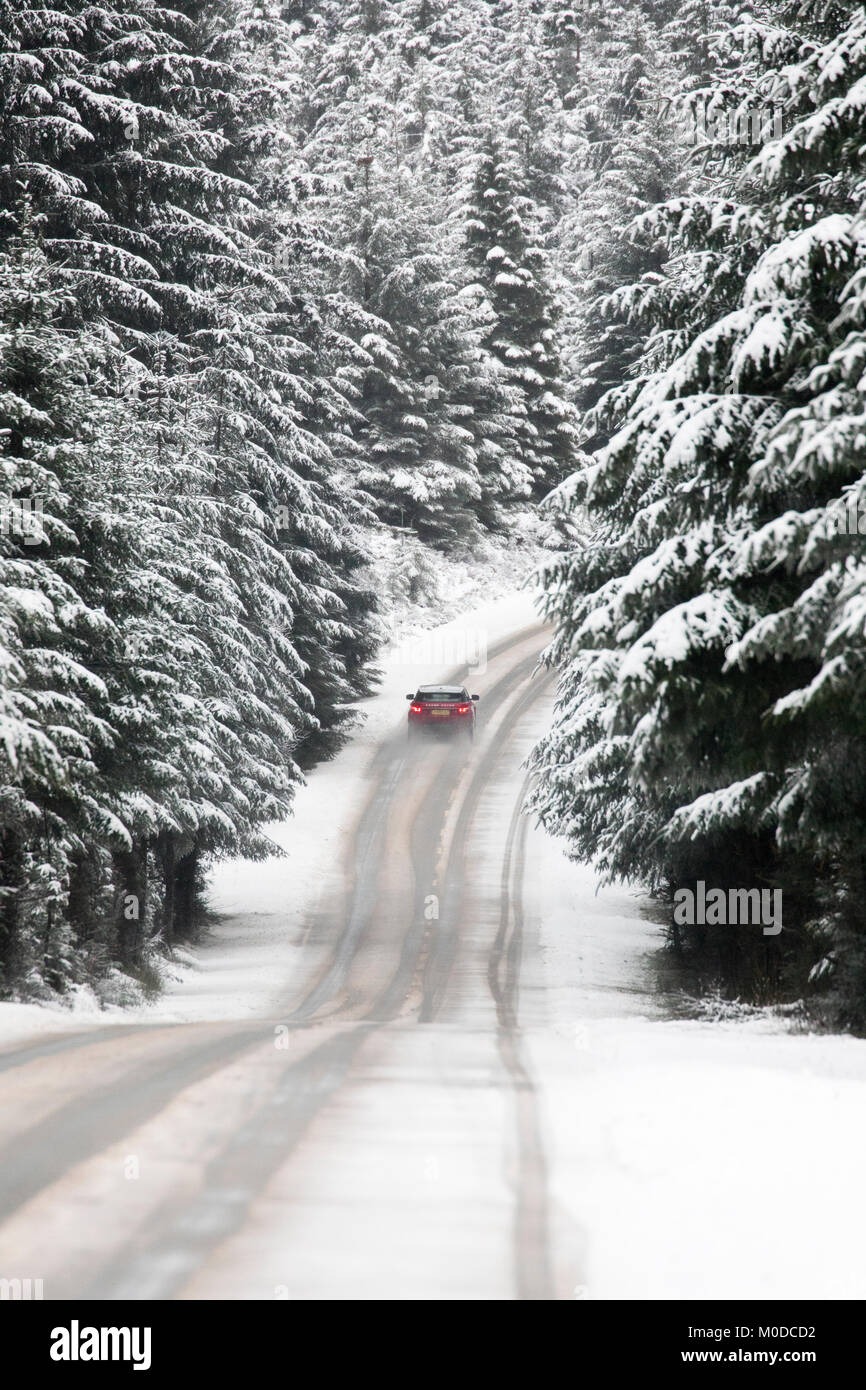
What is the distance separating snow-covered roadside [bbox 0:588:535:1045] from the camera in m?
16.2

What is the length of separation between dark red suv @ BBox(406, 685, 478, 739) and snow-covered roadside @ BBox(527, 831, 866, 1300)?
26940 mm

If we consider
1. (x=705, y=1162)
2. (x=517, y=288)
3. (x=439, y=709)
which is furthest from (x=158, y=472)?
(x=517, y=288)

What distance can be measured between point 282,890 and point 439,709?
11086mm

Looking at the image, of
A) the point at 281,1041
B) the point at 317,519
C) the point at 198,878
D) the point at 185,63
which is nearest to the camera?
the point at 281,1041

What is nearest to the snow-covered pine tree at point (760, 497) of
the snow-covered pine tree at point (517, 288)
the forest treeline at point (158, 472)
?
the forest treeline at point (158, 472)

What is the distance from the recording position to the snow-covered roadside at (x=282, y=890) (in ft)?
53.1

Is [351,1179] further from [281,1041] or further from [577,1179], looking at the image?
[281,1041]

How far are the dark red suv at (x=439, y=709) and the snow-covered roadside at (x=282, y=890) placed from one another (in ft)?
5.64

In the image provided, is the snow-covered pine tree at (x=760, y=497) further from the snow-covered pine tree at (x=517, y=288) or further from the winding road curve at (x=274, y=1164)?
the snow-covered pine tree at (x=517, y=288)

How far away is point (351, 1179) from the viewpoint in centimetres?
523

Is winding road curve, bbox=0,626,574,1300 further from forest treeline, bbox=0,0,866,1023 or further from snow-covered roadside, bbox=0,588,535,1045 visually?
forest treeline, bbox=0,0,866,1023

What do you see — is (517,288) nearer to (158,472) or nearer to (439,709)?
(439,709)
